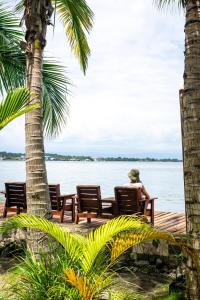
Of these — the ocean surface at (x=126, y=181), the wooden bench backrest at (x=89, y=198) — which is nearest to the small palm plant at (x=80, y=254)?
the wooden bench backrest at (x=89, y=198)

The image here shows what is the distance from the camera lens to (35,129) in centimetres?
554

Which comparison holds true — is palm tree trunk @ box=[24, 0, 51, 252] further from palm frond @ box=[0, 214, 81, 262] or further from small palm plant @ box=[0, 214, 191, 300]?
palm frond @ box=[0, 214, 81, 262]

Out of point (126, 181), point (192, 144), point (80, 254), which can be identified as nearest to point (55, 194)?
point (80, 254)

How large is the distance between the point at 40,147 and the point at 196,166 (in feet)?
7.37

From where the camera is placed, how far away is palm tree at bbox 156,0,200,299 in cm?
415

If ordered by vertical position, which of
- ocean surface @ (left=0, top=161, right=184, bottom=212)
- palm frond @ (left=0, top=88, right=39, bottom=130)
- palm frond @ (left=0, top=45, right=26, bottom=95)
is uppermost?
palm frond @ (left=0, top=45, right=26, bottom=95)

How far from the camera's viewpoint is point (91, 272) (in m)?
4.14

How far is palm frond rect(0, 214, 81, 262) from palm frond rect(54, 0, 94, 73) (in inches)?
192

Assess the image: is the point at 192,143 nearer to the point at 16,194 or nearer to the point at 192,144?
the point at 192,144

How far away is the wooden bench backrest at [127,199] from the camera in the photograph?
782 cm

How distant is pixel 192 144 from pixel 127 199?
12.8 ft

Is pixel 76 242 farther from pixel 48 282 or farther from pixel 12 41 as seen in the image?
pixel 12 41

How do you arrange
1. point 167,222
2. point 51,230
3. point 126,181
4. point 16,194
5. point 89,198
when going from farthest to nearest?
point 126,181, point 16,194, point 167,222, point 89,198, point 51,230

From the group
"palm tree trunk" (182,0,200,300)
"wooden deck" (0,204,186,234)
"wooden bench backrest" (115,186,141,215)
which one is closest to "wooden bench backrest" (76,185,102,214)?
"wooden deck" (0,204,186,234)
